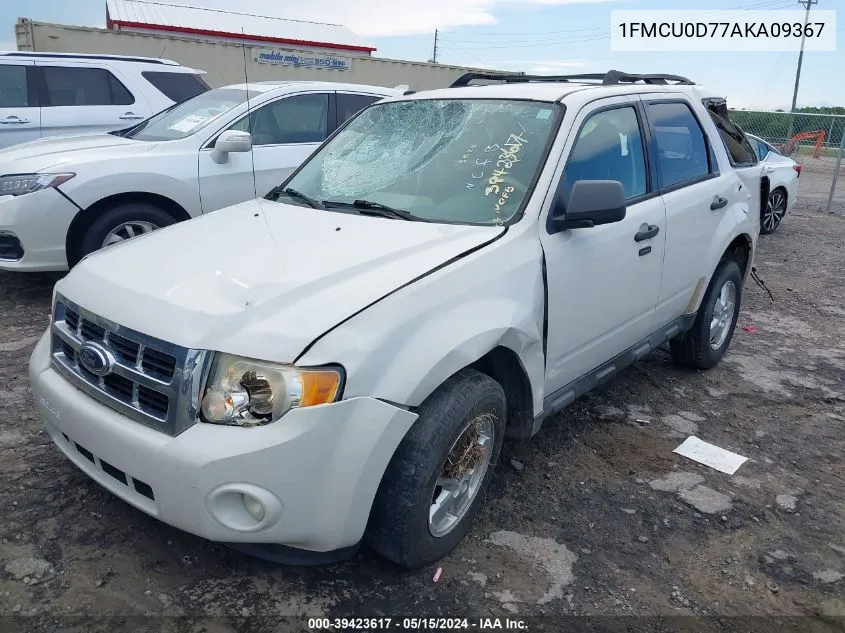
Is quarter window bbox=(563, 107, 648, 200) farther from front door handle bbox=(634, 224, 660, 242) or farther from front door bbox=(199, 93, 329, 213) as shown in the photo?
front door bbox=(199, 93, 329, 213)

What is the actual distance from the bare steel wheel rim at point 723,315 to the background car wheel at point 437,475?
258 centimetres

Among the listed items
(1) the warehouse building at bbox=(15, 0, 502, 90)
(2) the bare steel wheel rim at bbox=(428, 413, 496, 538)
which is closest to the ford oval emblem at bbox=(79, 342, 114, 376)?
(2) the bare steel wheel rim at bbox=(428, 413, 496, 538)

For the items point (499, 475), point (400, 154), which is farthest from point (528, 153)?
point (499, 475)

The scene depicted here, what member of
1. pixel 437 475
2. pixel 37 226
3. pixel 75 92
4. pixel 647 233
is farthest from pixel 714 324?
pixel 75 92

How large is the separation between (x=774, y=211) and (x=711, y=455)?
8.10m

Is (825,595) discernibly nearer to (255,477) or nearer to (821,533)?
(821,533)

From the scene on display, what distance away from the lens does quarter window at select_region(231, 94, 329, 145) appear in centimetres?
607

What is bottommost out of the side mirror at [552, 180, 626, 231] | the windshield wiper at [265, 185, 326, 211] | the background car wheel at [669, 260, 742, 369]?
the background car wheel at [669, 260, 742, 369]

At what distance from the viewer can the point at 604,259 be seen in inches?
129

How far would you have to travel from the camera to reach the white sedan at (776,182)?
9953 mm

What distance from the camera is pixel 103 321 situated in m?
2.45

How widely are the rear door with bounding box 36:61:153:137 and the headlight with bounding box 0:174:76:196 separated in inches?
133

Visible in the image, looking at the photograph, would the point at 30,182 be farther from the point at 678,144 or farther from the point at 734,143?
the point at 734,143

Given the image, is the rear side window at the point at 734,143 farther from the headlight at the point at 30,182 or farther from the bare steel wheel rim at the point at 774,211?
the bare steel wheel rim at the point at 774,211
